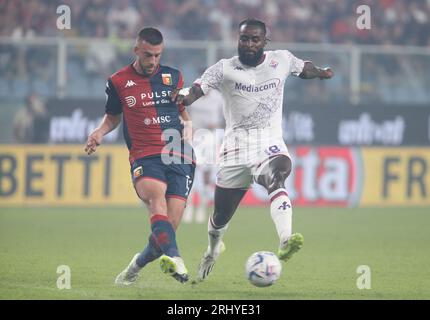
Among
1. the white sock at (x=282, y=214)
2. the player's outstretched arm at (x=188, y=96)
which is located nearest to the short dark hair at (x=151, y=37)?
the player's outstretched arm at (x=188, y=96)

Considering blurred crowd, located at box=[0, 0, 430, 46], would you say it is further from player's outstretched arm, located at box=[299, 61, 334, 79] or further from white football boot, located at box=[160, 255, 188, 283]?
white football boot, located at box=[160, 255, 188, 283]

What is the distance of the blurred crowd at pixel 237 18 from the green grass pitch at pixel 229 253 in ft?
13.9

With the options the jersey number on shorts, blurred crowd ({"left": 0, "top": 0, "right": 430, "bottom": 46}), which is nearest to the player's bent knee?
the jersey number on shorts

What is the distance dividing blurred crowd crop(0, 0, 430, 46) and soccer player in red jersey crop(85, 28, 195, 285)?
1208cm

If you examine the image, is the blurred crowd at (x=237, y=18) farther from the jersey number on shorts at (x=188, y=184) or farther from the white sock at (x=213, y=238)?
the jersey number on shorts at (x=188, y=184)

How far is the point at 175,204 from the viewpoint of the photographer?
10.0 meters

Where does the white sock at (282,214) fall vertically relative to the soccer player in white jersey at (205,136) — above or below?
below

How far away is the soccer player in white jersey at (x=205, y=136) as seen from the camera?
745 inches

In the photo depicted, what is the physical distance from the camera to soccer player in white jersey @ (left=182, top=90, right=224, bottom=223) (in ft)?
62.1

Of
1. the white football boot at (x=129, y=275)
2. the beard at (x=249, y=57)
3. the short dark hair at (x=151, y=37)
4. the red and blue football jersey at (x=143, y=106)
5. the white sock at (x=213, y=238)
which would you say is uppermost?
the short dark hair at (x=151, y=37)

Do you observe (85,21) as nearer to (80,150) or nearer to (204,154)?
(80,150)
